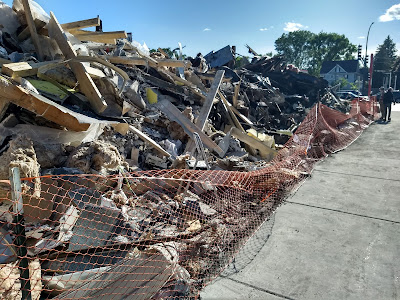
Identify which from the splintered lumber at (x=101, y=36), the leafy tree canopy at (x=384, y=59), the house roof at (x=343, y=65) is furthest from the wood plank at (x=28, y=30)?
the house roof at (x=343, y=65)

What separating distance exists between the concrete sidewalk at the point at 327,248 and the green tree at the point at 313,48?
269ft

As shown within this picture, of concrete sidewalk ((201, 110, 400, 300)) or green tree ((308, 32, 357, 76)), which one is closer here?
concrete sidewalk ((201, 110, 400, 300))

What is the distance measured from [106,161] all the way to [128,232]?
4.84 feet

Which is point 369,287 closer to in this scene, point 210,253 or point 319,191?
point 210,253

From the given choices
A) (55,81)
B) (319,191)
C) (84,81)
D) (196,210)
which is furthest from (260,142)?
(55,81)

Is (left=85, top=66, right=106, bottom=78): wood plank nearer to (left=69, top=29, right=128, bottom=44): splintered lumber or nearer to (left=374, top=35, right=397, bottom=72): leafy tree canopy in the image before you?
(left=69, top=29, right=128, bottom=44): splintered lumber

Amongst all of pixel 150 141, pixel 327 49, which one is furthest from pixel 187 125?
pixel 327 49

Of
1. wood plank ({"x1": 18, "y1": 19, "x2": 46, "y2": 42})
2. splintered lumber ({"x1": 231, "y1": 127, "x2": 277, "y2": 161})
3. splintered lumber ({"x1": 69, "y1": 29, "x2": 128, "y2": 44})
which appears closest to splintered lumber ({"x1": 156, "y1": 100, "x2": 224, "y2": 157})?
splintered lumber ({"x1": 231, "y1": 127, "x2": 277, "y2": 161})

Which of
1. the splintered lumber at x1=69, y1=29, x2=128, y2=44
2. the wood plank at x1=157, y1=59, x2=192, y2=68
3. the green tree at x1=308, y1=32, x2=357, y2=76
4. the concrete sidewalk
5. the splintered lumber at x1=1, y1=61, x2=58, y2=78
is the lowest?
the concrete sidewalk

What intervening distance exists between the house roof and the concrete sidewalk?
79503 mm

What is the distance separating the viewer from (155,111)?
24.0 feet

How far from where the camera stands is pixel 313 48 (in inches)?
3396

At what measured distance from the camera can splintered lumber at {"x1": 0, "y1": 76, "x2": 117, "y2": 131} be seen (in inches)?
166

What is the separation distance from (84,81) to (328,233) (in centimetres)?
509
